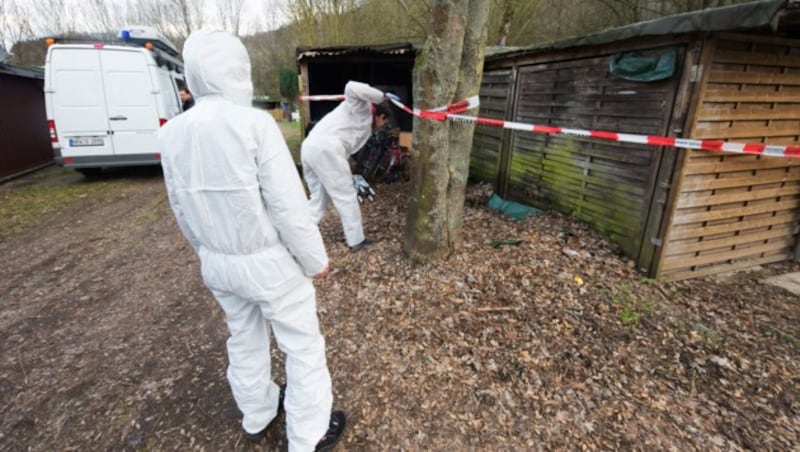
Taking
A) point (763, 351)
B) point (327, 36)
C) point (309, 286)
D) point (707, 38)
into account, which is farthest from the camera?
point (327, 36)

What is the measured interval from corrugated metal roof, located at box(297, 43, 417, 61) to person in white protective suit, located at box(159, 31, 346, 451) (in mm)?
5633

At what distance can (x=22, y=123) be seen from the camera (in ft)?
29.4

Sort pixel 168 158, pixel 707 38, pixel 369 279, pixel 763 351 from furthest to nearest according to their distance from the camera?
pixel 369 279, pixel 707 38, pixel 763 351, pixel 168 158

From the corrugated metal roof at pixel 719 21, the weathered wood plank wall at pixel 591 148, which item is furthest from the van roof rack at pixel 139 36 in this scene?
the corrugated metal roof at pixel 719 21

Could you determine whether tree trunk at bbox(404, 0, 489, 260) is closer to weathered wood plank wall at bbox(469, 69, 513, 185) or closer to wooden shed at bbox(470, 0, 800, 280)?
wooden shed at bbox(470, 0, 800, 280)

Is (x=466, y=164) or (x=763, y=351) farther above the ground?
(x=466, y=164)

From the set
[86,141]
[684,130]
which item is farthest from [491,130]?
[86,141]

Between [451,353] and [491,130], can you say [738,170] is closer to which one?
[491,130]

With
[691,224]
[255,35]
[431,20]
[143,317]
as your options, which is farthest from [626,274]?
[255,35]

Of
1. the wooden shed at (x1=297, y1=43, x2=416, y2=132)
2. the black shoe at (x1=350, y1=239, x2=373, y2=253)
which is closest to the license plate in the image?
the wooden shed at (x1=297, y1=43, x2=416, y2=132)

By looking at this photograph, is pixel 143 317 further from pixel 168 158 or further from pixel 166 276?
pixel 168 158

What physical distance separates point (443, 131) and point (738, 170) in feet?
9.46

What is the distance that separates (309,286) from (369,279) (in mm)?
1790

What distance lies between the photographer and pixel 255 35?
2152 centimetres
